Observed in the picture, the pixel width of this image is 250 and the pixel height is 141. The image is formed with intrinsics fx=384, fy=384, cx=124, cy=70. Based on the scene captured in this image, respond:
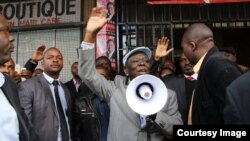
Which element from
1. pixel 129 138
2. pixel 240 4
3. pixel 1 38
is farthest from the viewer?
pixel 240 4

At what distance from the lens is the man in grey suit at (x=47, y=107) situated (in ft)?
12.8

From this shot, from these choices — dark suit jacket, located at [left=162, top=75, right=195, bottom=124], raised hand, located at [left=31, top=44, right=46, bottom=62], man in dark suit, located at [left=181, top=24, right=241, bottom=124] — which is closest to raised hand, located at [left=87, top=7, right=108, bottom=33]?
man in dark suit, located at [left=181, top=24, right=241, bottom=124]

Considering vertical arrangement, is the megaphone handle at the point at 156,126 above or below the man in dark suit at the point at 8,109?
below

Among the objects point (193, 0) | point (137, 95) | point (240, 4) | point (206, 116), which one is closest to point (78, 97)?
point (137, 95)

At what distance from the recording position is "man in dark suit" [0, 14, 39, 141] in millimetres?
2092

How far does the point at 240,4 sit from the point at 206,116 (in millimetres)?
6076

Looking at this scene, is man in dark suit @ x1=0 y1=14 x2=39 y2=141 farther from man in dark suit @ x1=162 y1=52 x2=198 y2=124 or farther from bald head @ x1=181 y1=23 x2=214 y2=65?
man in dark suit @ x1=162 y1=52 x2=198 y2=124

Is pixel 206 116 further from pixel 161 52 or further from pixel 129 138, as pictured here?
pixel 161 52

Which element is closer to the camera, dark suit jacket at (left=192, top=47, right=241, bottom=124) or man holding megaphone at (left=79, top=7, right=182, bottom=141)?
dark suit jacket at (left=192, top=47, right=241, bottom=124)

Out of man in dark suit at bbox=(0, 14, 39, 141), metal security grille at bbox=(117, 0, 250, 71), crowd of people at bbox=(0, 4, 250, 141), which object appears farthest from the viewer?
metal security grille at bbox=(117, 0, 250, 71)

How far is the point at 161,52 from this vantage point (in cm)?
459

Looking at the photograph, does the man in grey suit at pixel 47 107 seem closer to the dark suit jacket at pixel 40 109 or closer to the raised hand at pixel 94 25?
the dark suit jacket at pixel 40 109

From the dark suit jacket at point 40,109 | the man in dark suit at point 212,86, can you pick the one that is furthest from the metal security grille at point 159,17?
the man in dark suit at point 212,86

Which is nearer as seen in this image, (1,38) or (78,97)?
(1,38)
